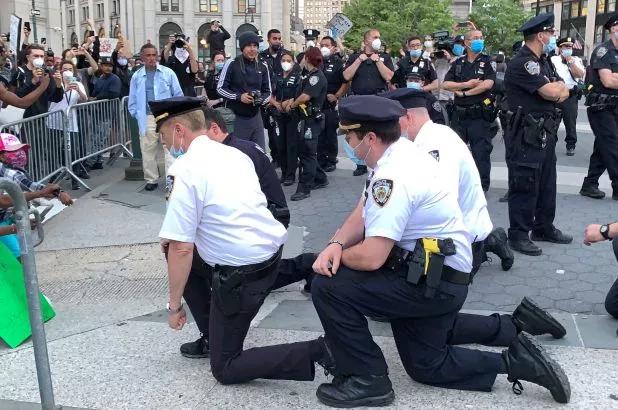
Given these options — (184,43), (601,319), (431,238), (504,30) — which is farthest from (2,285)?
(504,30)

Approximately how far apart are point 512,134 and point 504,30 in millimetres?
46671

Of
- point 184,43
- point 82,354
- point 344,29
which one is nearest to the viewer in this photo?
point 82,354

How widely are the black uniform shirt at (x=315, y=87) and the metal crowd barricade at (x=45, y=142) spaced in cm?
296

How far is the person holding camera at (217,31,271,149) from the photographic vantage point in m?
7.66

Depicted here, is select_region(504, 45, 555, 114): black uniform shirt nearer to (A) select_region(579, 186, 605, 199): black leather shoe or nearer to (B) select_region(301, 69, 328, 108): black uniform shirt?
(A) select_region(579, 186, 605, 199): black leather shoe

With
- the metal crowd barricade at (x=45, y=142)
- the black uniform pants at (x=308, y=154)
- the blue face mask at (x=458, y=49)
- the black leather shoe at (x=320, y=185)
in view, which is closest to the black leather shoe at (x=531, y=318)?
the black uniform pants at (x=308, y=154)

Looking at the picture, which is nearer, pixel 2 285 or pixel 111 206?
pixel 2 285

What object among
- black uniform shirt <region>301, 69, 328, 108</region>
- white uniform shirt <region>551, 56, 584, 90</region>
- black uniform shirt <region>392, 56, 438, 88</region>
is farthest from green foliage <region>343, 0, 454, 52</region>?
black uniform shirt <region>301, 69, 328, 108</region>

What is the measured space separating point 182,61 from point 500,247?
659 cm

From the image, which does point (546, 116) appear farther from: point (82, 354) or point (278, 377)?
point (82, 354)

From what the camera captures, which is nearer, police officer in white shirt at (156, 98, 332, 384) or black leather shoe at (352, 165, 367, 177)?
police officer in white shirt at (156, 98, 332, 384)

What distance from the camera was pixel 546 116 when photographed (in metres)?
5.41

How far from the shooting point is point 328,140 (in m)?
9.10

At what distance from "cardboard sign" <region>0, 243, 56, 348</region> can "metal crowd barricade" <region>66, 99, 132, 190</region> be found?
12.9 feet
